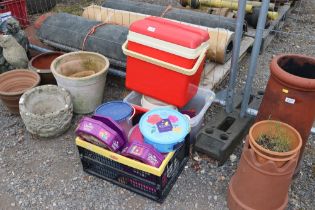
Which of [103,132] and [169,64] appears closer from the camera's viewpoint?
[103,132]

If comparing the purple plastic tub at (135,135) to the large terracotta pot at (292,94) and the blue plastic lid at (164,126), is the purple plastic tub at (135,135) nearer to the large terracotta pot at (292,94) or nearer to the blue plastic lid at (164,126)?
the blue plastic lid at (164,126)

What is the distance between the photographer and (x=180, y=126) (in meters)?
2.64

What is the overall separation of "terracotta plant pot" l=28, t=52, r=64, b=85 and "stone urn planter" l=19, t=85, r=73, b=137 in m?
0.45

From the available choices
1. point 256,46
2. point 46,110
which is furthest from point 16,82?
point 256,46

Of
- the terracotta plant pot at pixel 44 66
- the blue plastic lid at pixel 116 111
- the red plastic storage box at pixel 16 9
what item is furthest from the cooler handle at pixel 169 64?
the red plastic storage box at pixel 16 9

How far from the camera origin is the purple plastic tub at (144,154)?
8.07ft

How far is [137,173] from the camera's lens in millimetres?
2564

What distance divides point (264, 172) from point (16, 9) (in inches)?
169

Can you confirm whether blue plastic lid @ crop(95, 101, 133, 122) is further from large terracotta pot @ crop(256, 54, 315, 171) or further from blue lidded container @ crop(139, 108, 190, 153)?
large terracotta pot @ crop(256, 54, 315, 171)

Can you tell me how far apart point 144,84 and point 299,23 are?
3713 millimetres

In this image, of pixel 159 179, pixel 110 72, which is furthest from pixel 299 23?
pixel 159 179

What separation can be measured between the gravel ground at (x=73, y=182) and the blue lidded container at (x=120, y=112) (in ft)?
1.66

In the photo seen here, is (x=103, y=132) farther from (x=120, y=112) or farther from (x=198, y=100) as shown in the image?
(x=198, y=100)

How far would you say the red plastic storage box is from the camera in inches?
183
